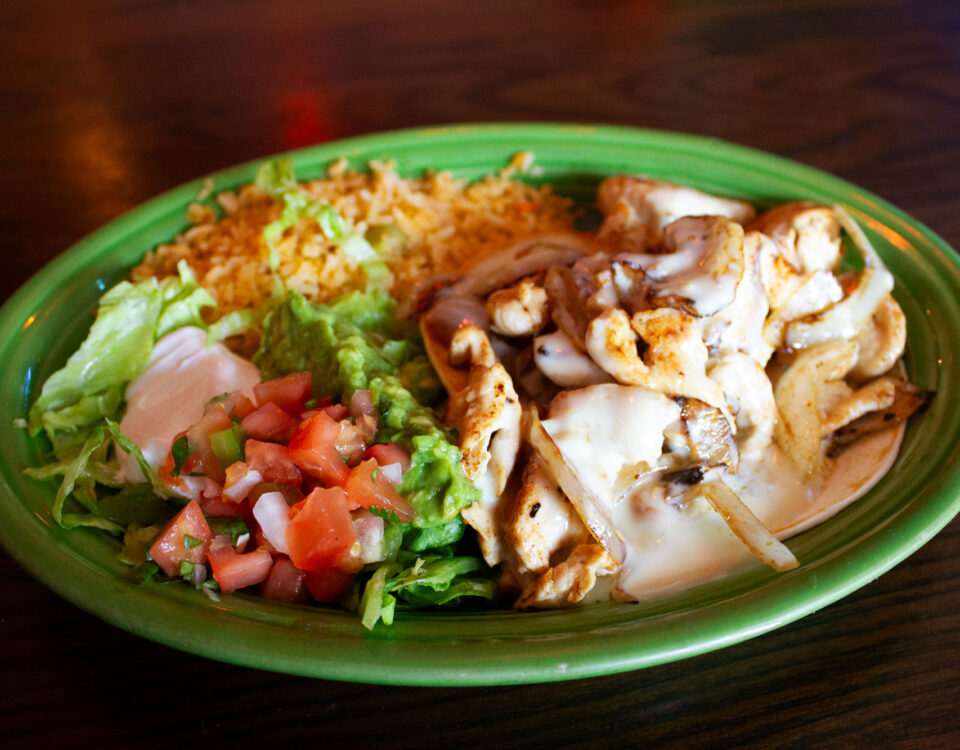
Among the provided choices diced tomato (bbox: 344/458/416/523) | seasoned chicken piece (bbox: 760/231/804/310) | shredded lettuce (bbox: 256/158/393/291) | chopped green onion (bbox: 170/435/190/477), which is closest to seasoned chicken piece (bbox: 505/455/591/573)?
diced tomato (bbox: 344/458/416/523)

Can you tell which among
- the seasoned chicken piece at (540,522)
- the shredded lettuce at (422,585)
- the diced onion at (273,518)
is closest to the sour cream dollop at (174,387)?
the diced onion at (273,518)

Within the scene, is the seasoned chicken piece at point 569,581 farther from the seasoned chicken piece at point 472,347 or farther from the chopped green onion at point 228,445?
the chopped green onion at point 228,445

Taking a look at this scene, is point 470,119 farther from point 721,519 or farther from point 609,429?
point 721,519

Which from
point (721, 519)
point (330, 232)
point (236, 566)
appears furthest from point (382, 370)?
point (721, 519)

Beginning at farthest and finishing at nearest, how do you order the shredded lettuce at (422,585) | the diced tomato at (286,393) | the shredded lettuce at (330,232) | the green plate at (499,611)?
the shredded lettuce at (330,232)
the diced tomato at (286,393)
the shredded lettuce at (422,585)
the green plate at (499,611)

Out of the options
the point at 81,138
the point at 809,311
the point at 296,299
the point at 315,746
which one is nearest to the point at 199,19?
the point at 81,138
